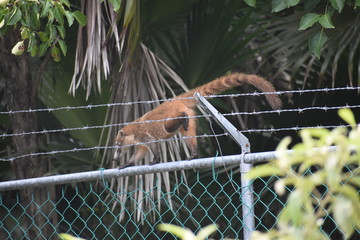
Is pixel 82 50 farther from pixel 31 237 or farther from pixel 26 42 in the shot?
pixel 31 237

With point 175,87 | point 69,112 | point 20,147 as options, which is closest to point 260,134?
point 175,87

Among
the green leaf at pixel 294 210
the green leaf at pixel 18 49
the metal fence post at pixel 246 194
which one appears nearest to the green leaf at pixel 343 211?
the green leaf at pixel 294 210

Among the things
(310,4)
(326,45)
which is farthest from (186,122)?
(326,45)

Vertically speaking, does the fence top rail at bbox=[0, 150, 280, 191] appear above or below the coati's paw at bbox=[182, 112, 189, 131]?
above

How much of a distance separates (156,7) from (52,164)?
174 cm

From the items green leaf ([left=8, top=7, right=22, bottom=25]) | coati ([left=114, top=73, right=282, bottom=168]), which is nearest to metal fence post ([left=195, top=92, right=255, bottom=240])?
coati ([left=114, top=73, right=282, bottom=168])

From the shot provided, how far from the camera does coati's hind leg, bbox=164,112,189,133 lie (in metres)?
4.07

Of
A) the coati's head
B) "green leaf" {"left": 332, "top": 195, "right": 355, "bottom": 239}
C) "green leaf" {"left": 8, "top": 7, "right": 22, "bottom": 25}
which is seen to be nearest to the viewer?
"green leaf" {"left": 332, "top": 195, "right": 355, "bottom": 239}

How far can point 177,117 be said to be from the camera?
4.04 m

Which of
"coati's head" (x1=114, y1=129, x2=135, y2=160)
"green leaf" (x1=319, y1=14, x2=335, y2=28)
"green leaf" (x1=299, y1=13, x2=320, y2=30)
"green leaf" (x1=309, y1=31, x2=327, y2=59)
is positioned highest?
"green leaf" (x1=319, y1=14, x2=335, y2=28)

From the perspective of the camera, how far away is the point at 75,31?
18.5 feet

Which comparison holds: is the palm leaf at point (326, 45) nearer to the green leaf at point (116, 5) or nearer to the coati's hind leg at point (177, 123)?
the coati's hind leg at point (177, 123)

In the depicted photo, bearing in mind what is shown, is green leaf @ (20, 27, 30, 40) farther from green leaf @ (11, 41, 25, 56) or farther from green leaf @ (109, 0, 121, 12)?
green leaf @ (109, 0, 121, 12)

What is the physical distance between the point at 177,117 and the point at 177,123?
12 centimetres
